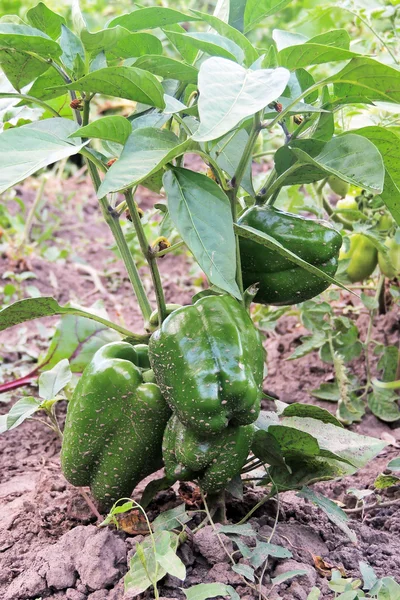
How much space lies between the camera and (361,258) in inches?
78.4

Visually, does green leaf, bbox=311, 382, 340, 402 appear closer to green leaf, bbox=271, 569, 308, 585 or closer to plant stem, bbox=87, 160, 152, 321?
plant stem, bbox=87, 160, 152, 321

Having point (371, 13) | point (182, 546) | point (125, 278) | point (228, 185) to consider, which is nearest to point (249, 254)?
point (228, 185)

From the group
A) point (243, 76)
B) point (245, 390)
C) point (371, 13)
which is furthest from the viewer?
point (371, 13)

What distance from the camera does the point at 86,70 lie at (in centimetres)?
117

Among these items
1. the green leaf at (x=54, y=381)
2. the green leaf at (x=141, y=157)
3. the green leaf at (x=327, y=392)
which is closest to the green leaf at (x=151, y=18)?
the green leaf at (x=141, y=157)

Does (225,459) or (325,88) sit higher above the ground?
(325,88)

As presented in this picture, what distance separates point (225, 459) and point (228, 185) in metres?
0.45

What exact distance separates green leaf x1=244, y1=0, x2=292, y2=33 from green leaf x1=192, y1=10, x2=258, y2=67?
0.17m

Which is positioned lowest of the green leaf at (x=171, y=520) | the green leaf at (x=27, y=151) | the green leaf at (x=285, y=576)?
the green leaf at (x=171, y=520)

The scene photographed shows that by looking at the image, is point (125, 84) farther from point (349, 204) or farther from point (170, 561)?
point (349, 204)

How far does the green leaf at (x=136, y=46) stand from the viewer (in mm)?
1165

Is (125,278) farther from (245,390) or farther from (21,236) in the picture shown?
(245,390)

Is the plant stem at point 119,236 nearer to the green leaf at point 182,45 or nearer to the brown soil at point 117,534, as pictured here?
the green leaf at point 182,45

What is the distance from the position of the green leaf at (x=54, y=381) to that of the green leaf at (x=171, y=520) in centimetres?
32
